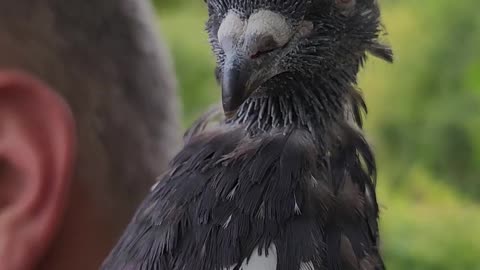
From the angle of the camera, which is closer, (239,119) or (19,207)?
(239,119)

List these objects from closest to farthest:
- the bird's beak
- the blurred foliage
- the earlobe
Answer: the bird's beak, the earlobe, the blurred foliage

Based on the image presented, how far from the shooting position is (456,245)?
165 centimetres

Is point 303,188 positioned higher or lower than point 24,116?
lower

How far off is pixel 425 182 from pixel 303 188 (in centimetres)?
128

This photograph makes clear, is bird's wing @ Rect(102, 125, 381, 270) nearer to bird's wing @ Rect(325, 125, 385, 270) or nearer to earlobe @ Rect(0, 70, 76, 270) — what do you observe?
bird's wing @ Rect(325, 125, 385, 270)

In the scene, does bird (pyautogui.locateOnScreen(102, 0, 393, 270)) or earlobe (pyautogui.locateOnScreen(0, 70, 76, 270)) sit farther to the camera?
earlobe (pyautogui.locateOnScreen(0, 70, 76, 270))

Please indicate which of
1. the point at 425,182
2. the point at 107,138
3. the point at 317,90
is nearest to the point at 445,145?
the point at 425,182

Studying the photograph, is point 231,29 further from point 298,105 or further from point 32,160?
point 32,160

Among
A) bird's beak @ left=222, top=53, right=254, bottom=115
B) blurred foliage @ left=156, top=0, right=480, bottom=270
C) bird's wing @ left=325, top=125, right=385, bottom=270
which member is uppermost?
bird's beak @ left=222, top=53, right=254, bottom=115

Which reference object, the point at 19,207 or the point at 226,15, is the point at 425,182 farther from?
the point at 226,15

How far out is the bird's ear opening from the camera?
0.81 metres

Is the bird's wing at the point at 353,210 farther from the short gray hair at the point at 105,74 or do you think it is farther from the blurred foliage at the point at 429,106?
the blurred foliage at the point at 429,106

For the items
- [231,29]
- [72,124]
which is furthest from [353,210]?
[72,124]

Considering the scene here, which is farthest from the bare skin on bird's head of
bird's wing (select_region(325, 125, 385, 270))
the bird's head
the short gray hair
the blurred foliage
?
the blurred foliage
